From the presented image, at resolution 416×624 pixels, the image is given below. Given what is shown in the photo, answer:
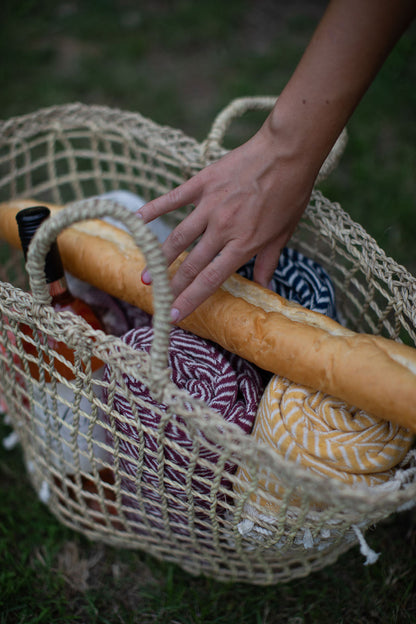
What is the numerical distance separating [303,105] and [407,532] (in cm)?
81

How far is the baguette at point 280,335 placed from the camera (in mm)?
573

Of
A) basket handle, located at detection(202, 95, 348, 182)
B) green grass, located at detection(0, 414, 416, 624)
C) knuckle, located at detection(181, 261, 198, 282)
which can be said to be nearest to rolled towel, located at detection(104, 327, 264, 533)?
knuckle, located at detection(181, 261, 198, 282)

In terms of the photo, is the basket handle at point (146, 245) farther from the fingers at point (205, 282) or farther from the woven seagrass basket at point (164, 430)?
the fingers at point (205, 282)

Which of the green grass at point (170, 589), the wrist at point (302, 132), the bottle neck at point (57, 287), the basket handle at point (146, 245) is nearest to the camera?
the basket handle at point (146, 245)

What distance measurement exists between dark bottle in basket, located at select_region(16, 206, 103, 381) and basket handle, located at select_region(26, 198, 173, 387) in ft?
0.49

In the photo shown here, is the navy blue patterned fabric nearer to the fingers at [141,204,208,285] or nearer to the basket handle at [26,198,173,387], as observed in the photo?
the fingers at [141,204,208,285]

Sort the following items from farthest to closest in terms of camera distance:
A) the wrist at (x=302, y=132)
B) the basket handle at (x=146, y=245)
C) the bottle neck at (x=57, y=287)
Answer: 1. the bottle neck at (x=57, y=287)
2. the wrist at (x=302, y=132)
3. the basket handle at (x=146, y=245)

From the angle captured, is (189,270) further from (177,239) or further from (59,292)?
(59,292)

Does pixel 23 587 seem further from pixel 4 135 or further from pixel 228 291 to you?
pixel 4 135

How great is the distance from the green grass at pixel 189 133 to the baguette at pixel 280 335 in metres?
0.49

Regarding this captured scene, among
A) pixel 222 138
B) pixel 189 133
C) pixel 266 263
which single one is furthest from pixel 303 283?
pixel 189 133

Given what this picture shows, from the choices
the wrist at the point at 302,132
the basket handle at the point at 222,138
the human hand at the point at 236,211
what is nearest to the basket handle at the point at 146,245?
the human hand at the point at 236,211

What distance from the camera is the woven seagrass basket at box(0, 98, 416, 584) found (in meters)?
0.52

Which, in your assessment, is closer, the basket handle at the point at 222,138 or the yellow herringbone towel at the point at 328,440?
the yellow herringbone towel at the point at 328,440
